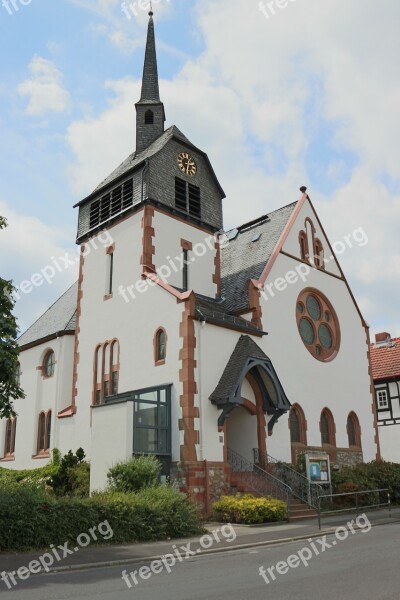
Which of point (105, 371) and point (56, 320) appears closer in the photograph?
point (105, 371)

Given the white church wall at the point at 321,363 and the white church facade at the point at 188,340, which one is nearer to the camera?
the white church facade at the point at 188,340

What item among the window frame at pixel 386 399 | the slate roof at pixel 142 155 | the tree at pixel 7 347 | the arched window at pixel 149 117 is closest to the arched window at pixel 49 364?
the slate roof at pixel 142 155

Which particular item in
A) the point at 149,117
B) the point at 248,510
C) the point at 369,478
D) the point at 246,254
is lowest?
the point at 248,510

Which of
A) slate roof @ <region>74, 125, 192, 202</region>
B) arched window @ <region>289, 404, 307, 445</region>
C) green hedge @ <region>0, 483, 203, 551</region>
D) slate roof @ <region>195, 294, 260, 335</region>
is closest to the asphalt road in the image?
green hedge @ <region>0, 483, 203, 551</region>

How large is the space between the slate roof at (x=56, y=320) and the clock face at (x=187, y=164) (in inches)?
373

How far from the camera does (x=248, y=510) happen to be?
19.1 meters

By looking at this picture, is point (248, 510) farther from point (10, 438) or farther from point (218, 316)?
point (10, 438)

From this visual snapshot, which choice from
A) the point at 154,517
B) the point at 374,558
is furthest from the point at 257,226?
the point at 374,558

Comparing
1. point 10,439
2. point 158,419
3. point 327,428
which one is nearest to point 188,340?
point 158,419

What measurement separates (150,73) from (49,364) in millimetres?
16789

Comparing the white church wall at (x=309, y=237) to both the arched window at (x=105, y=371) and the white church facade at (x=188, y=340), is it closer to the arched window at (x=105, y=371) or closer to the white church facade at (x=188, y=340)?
the white church facade at (x=188, y=340)

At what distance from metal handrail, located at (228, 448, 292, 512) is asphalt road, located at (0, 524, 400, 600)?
8.71 meters

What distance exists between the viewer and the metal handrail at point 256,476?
2214 cm

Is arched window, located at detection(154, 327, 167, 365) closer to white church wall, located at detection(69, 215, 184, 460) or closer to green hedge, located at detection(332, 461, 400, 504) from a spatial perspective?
white church wall, located at detection(69, 215, 184, 460)
